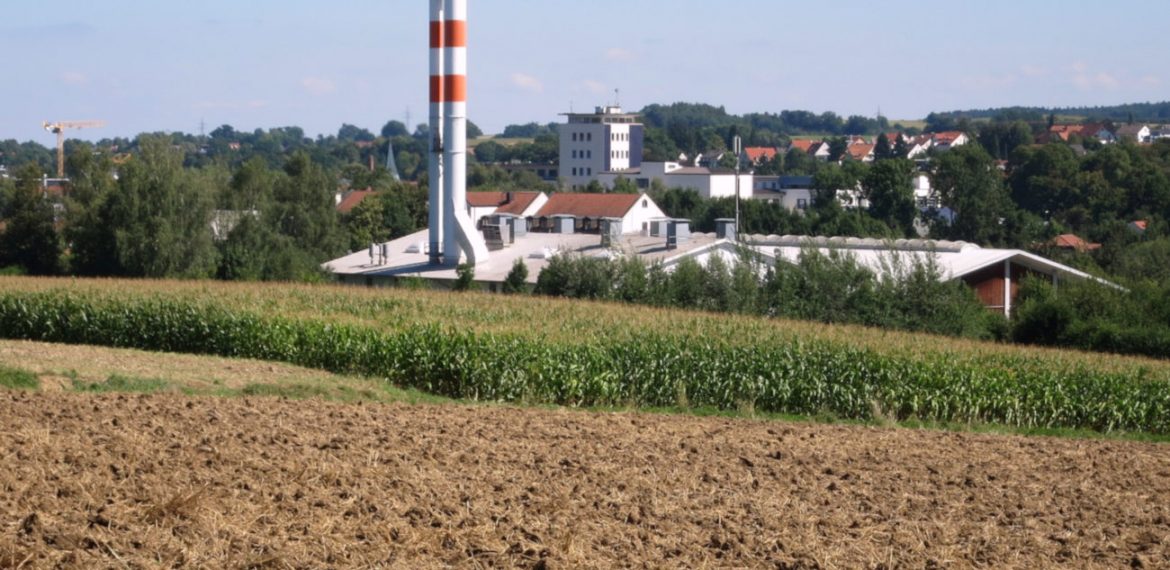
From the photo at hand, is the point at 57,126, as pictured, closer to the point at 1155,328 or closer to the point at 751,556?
the point at 1155,328

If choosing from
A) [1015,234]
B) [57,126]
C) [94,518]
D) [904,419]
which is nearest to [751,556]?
[94,518]

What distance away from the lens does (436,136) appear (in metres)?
52.4

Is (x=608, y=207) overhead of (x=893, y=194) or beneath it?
beneath

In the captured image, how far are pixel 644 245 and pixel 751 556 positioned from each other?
1764 inches

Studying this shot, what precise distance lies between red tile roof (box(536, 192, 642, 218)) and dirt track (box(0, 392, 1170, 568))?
2642 inches

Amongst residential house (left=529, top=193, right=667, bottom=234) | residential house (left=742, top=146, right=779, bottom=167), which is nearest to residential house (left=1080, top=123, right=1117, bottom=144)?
residential house (left=742, top=146, right=779, bottom=167)

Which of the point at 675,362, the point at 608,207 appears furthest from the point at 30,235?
the point at 675,362

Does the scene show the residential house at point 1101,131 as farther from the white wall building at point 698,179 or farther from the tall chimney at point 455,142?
the tall chimney at point 455,142

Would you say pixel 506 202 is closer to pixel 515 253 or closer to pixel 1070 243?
pixel 1070 243

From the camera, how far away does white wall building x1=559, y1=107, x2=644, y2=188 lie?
493ft

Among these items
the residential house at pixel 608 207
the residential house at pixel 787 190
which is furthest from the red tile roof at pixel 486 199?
the residential house at pixel 787 190

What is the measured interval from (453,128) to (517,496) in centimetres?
3929

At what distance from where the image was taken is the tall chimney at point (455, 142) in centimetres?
4981

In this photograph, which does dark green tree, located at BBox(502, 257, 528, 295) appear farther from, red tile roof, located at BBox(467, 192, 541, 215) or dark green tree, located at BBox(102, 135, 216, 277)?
red tile roof, located at BBox(467, 192, 541, 215)
